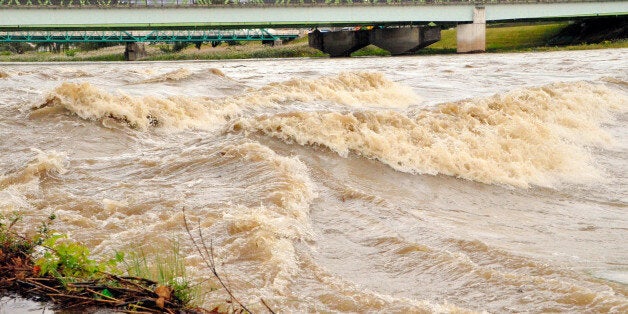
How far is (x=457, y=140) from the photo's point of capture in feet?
43.3

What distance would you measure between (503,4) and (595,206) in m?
57.0

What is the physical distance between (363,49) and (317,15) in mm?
14883

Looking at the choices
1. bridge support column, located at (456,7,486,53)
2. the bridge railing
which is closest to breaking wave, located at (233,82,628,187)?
the bridge railing

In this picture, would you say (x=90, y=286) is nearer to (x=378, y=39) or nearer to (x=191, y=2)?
(x=191, y=2)

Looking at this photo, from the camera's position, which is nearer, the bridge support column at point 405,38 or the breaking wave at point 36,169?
the breaking wave at point 36,169

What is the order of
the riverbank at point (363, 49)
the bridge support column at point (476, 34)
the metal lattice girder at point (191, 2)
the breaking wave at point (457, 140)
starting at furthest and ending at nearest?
the bridge support column at point (476, 34), the riverbank at point (363, 49), the metal lattice girder at point (191, 2), the breaking wave at point (457, 140)

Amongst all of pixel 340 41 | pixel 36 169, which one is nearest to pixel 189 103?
pixel 36 169

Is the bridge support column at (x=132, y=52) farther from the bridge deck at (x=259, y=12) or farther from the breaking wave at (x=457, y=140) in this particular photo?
the breaking wave at (x=457, y=140)

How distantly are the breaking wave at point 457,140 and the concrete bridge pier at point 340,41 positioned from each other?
51627mm

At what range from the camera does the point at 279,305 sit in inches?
213

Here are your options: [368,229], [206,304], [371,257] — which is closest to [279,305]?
[206,304]

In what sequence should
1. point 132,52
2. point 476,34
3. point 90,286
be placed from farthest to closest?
point 132,52
point 476,34
point 90,286

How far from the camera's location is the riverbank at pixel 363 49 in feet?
206

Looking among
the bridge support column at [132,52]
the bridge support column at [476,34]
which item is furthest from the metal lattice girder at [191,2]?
the bridge support column at [132,52]
